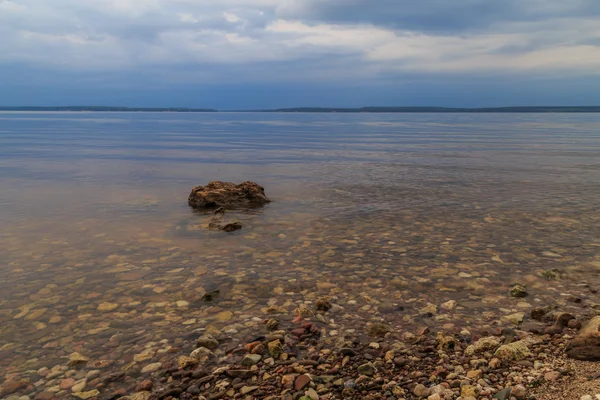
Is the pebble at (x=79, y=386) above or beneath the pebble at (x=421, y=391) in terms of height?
beneath

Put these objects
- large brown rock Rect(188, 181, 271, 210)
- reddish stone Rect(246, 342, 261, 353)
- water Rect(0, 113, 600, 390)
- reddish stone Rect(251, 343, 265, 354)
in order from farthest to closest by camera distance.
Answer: large brown rock Rect(188, 181, 271, 210) < water Rect(0, 113, 600, 390) < reddish stone Rect(246, 342, 261, 353) < reddish stone Rect(251, 343, 265, 354)

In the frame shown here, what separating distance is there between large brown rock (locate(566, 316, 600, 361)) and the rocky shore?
0.16 m

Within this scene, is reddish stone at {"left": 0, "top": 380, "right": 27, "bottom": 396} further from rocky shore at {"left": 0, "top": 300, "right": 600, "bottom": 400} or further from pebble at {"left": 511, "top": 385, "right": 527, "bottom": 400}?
pebble at {"left": 511, "top": 385, "right": 527, "bottom": 400}

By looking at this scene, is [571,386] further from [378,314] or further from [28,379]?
[28,379]

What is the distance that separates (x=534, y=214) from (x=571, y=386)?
39.6 ft

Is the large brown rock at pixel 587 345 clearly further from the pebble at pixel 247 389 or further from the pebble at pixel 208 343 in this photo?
the pebble at pixel 208 343

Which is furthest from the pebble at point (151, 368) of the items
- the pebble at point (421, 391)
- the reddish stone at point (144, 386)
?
the pebble at point (421, 391)

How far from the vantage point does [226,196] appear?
60.4 ft

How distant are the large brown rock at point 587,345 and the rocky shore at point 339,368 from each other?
6.1 inches

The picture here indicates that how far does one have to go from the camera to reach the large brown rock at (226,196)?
17.8 metres

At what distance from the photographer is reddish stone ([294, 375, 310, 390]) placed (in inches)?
222

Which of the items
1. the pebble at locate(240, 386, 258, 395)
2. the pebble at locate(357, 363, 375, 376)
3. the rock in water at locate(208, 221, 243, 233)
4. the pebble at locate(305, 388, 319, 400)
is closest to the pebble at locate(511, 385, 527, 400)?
the pebble at locate(357, 363, 375, 376)

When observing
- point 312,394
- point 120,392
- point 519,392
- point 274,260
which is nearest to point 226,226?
point 274,260

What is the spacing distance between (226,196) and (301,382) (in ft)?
43.8
